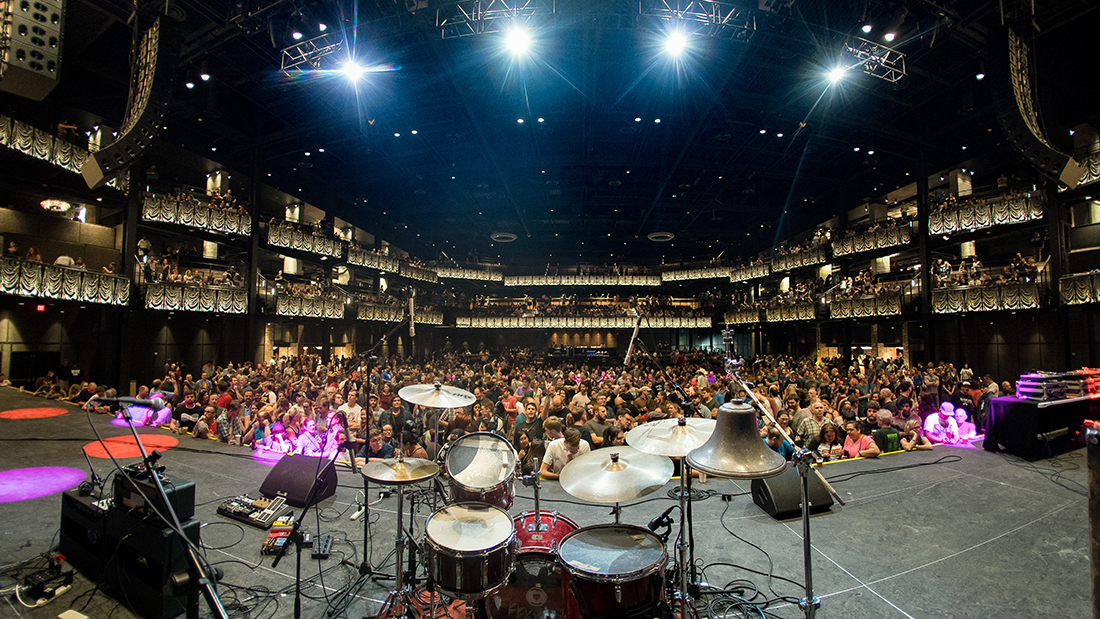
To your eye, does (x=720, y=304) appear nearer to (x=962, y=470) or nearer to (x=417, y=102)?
(x=417, y=102)

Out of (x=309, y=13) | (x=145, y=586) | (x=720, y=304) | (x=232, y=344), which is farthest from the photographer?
(x=720, y=304)

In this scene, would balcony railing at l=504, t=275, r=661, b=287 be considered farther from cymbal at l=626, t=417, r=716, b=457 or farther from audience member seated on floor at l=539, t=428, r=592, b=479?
cymbal at l=626, t=417, r=716, b=457

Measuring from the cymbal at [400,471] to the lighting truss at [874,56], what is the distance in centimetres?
1406

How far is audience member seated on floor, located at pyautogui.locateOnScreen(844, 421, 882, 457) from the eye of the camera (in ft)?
21.4

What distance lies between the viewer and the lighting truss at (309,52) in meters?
11.7

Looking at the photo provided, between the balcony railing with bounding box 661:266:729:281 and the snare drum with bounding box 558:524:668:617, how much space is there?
3052cm

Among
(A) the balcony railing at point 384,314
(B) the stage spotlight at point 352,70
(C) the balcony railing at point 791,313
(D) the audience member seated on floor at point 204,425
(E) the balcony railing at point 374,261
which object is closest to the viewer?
(D) the audience member seated on floor at point 204,425

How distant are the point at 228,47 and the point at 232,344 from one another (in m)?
10.7

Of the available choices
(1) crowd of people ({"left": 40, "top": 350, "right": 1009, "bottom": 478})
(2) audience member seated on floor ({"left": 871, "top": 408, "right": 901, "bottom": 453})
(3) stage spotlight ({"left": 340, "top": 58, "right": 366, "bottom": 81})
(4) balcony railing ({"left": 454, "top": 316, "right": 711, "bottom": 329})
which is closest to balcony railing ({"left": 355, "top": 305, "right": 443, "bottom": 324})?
(4) balcony railing ({"left": 454, "top": 316, "right": 711, "bottom": 329})

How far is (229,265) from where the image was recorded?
1920 centimetres

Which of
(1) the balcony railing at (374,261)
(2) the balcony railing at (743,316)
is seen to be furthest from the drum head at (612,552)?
(2) the balcony railing at (743,316)

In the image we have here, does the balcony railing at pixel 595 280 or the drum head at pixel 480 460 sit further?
the balcony railing at pixel 595 280

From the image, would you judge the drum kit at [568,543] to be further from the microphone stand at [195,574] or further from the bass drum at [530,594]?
the microphone stand at [195,574]

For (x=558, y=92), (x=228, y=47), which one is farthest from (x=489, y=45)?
(x=228, y=47)
